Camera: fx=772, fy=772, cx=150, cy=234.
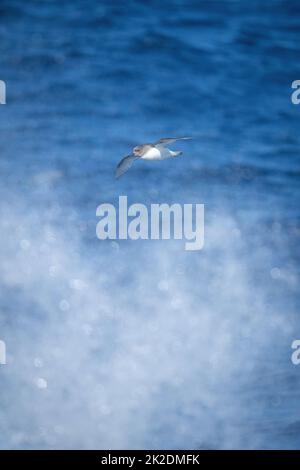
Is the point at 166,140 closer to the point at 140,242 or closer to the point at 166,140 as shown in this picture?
the point at 166,140

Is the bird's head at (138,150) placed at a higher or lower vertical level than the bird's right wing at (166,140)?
lower

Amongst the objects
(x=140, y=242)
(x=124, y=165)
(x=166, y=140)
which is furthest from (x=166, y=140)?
(x=140, y=242)

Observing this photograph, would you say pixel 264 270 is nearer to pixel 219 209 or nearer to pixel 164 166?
pixel 219 209

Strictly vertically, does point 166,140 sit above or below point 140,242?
above

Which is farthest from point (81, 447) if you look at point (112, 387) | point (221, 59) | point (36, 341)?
point (221, 59)
